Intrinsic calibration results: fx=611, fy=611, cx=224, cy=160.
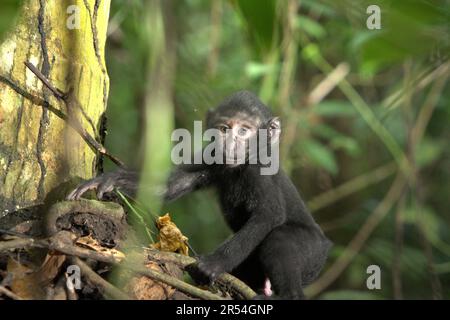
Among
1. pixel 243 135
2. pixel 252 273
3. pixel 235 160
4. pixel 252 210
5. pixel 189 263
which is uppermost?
pixel 243 135

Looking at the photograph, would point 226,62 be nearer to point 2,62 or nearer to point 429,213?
point 429,213

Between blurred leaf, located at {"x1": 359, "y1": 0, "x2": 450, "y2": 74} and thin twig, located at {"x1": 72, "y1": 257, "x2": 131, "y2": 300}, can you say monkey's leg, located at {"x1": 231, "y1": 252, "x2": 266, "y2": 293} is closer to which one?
thin twig, located at {"x1": 72, "y1": 257, "x2": 131, "y2": 300}

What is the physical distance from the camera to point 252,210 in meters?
4.07

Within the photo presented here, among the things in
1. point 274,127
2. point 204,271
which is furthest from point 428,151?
point 204,271

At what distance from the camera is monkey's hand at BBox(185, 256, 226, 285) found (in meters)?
2.66

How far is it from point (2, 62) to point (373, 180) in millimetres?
5683

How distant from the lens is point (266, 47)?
965 millimetres

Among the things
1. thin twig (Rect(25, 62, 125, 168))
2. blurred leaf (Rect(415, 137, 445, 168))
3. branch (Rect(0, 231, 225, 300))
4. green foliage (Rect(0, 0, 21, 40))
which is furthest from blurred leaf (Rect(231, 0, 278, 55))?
blurred leaf (Rect(415, 137, 445, 168))

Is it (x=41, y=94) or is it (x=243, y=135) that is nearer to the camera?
(x=41, y=94)

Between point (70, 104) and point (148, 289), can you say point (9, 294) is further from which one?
point (70, 104)

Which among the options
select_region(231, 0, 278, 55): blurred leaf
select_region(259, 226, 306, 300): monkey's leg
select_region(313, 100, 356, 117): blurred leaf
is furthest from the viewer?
select_region(313, 100, 356, 117): blurred leaf

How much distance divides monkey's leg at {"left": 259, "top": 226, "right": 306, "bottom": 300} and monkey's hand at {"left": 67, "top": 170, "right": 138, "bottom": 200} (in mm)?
889

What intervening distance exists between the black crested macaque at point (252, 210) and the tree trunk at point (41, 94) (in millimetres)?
192

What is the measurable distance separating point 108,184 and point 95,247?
825 mm
